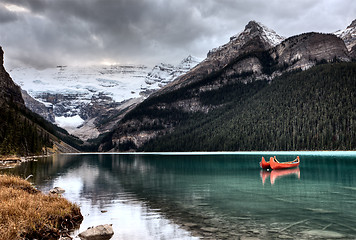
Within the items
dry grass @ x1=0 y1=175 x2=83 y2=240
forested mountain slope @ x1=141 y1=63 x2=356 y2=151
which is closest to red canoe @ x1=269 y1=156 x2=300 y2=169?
dry grass @ x1=0 y1=175 x2=83 y2=240

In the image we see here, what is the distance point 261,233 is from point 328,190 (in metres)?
20.2

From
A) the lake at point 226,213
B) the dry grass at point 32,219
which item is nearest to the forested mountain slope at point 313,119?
the lake at point 226,213

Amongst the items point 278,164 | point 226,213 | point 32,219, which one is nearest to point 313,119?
point 278,164

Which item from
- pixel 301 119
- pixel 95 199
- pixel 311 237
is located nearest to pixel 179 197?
pixel 95 199

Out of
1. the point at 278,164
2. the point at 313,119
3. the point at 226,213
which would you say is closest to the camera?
the point at 226,213

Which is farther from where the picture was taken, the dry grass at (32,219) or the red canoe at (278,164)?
the red canoe at (278,164)

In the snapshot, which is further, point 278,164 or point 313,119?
point 313,119

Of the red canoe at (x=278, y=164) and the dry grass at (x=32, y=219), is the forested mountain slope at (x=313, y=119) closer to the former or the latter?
the red canoe at (x=278, y=164)

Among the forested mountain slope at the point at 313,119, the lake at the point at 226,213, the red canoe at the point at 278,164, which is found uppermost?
the forested mountain slope at the point at 313,119

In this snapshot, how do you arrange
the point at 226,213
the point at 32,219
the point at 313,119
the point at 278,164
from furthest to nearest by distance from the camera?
the point at 313,119, the point at 278,164, the point at 226,213, the point at 32,219

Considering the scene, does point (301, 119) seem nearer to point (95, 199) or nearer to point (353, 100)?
point (353, 100)

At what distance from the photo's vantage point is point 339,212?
21703mm

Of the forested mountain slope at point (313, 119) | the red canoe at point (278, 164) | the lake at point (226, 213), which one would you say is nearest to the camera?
the lake at point (226, 213)

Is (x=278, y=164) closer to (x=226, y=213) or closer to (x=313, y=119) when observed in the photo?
(x=226, y=213)
